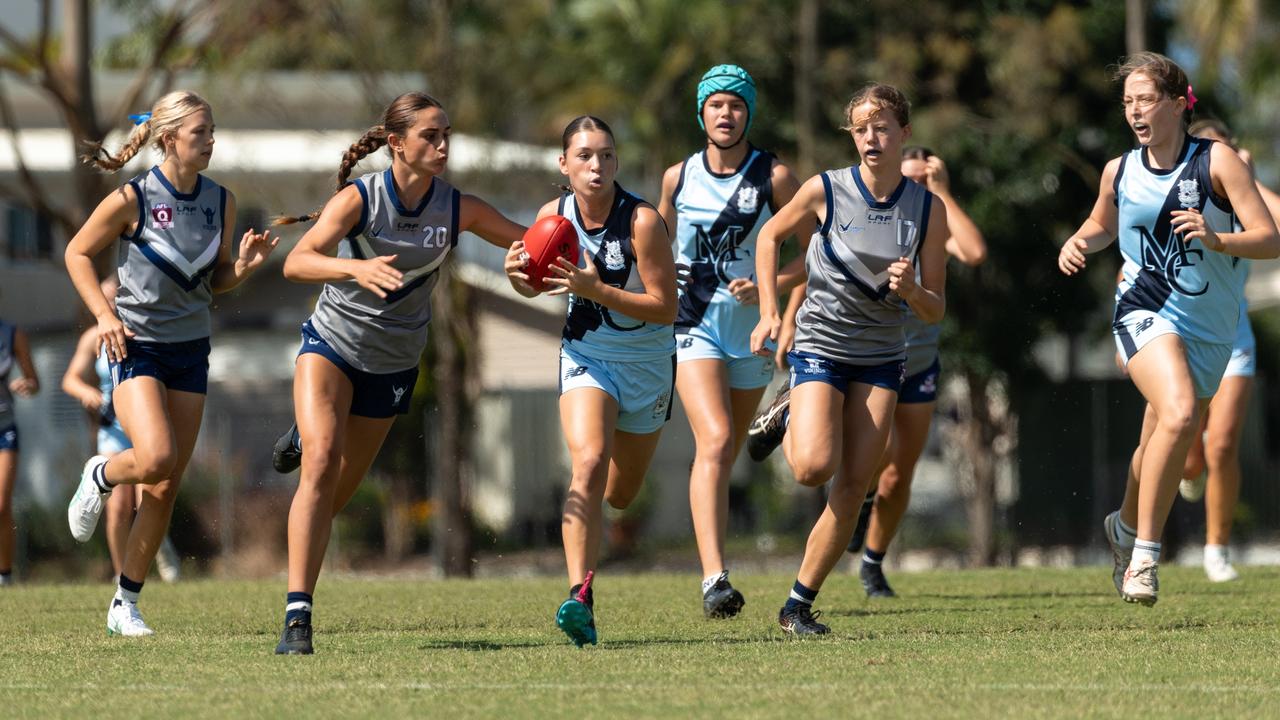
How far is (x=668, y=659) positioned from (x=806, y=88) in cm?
1729

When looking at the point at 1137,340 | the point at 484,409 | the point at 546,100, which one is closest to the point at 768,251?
the point at 1137,340

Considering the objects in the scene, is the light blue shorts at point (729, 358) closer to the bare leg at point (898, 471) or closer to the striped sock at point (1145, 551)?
the bare leg at point (898, 471)

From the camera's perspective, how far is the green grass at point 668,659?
586 cm

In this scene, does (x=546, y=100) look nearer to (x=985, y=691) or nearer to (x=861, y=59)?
(x=861, y=59)

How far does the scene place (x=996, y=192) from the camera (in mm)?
22922

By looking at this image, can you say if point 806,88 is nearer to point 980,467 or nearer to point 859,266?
point 980,467

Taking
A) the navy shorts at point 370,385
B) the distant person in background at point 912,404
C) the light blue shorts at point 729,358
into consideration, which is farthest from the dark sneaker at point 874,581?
the navy shorts at point 370,385

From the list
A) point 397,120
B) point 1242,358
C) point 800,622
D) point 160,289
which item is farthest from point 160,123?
point 1242,358

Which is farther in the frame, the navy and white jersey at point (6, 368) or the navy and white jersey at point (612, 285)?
the navy and white jersey at point (6, 368)

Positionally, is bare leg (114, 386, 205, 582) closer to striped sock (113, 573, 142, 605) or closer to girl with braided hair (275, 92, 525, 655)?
striped sock (113, 573, 142, 605)

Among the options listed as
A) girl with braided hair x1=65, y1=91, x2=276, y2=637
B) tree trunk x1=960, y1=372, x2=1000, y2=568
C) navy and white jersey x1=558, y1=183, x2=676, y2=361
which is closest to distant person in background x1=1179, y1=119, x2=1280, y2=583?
navy and white jersey x1=558, y1=183, x2=676, y2=361

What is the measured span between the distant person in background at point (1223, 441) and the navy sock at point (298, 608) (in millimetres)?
5384

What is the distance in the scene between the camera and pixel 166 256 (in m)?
8.42

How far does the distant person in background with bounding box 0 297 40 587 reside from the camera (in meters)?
12.3
